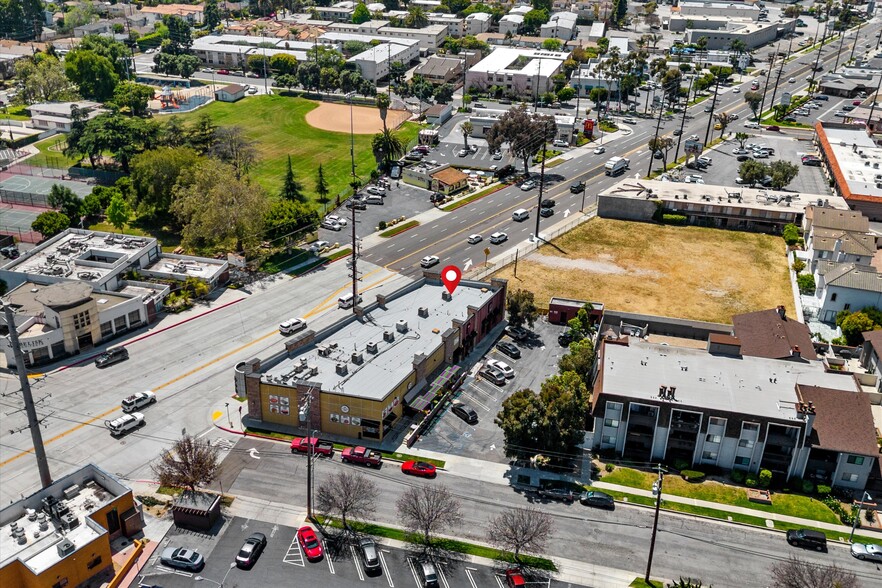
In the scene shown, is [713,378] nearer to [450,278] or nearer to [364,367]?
[450,278]

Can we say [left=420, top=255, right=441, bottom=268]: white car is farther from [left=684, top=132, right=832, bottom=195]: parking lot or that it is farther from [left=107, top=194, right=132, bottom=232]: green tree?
[left=684, top=132, right=832, bottom=195]: parking lot

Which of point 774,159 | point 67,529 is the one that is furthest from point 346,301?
point 774,159

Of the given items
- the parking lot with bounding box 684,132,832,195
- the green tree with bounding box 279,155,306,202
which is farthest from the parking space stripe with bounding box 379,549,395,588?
the parking lot with bounding box 684,132,832,195

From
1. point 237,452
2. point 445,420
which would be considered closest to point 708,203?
point 445,420

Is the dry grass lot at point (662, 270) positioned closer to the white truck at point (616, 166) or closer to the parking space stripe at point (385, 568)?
the white truck at point (616, 166)

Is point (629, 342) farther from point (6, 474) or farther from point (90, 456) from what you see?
point (6, 474)

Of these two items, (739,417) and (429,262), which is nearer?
(739,417)

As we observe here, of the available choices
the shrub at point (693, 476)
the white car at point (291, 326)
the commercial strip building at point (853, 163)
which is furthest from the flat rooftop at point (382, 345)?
the commercial strip building at point (853, 163)
